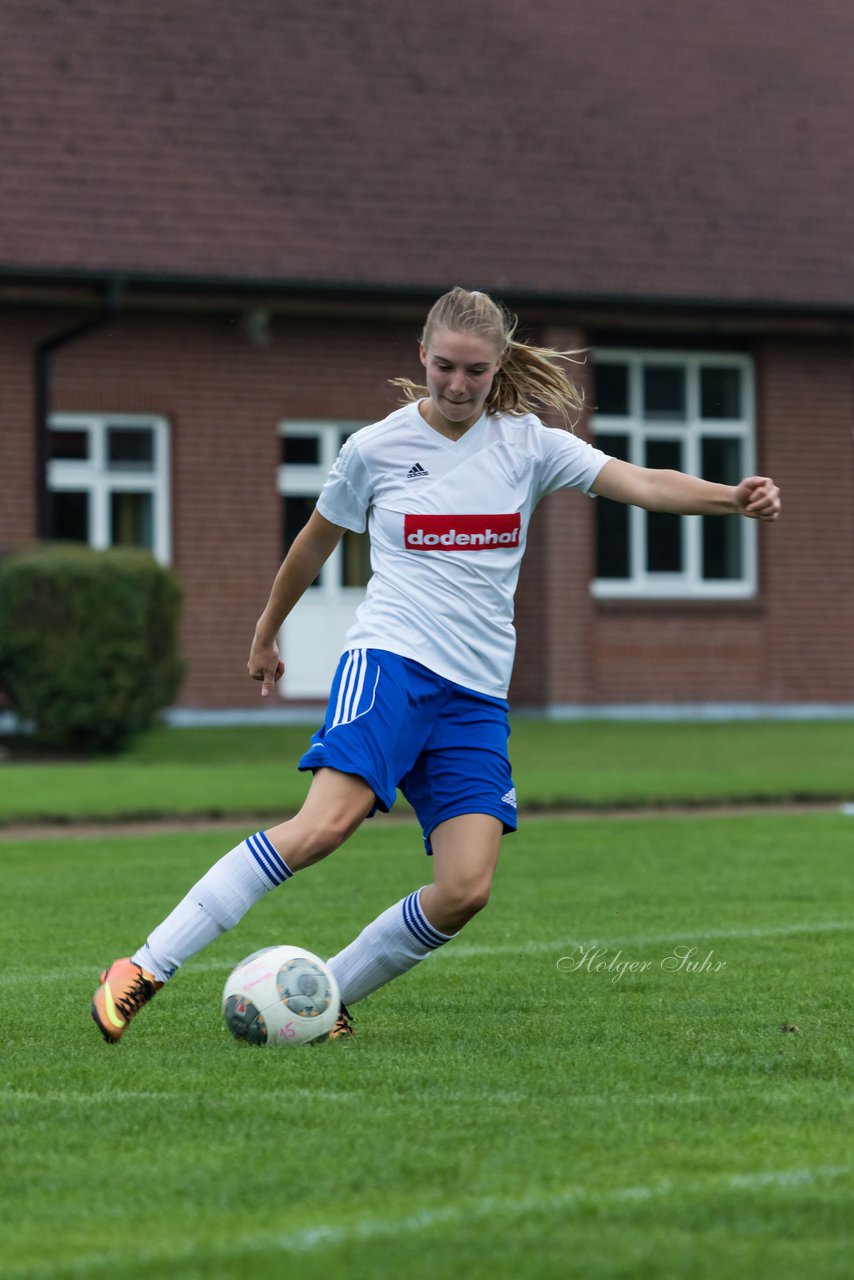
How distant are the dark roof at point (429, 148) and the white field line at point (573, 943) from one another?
13.8m

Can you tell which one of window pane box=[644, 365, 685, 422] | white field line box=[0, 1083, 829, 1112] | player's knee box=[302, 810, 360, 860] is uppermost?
window pane box=[644, 365, 685, 422]

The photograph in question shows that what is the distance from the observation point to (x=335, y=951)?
812 centimetres

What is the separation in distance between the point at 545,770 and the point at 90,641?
4.11m

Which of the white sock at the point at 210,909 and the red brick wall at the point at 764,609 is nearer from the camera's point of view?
the white sock at the point at 210,909

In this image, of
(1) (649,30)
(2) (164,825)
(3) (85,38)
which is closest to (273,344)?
(3) (85,38)

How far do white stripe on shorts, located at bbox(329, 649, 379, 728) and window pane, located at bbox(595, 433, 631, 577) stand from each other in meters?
18.3

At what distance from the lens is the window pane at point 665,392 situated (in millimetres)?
24531

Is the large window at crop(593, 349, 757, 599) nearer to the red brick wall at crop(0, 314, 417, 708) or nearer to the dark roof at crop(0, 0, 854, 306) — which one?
the dark roof at crop(0, 0, 854, 306)

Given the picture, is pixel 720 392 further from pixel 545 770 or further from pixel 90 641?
pixel 90 641

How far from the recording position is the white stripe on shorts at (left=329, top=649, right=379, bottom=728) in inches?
240

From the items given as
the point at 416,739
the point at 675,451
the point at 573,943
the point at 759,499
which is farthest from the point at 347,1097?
the point at 675,451

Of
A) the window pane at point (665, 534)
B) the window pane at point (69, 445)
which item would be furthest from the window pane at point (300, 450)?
the window pane at point (665, 534)

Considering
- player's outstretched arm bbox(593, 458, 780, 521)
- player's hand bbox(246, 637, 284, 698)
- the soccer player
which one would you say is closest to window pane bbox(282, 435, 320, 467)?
player's hand bbox(246, 637, 284, 698)

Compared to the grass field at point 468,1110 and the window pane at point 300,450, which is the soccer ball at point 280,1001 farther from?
the window pane at point 300,450
